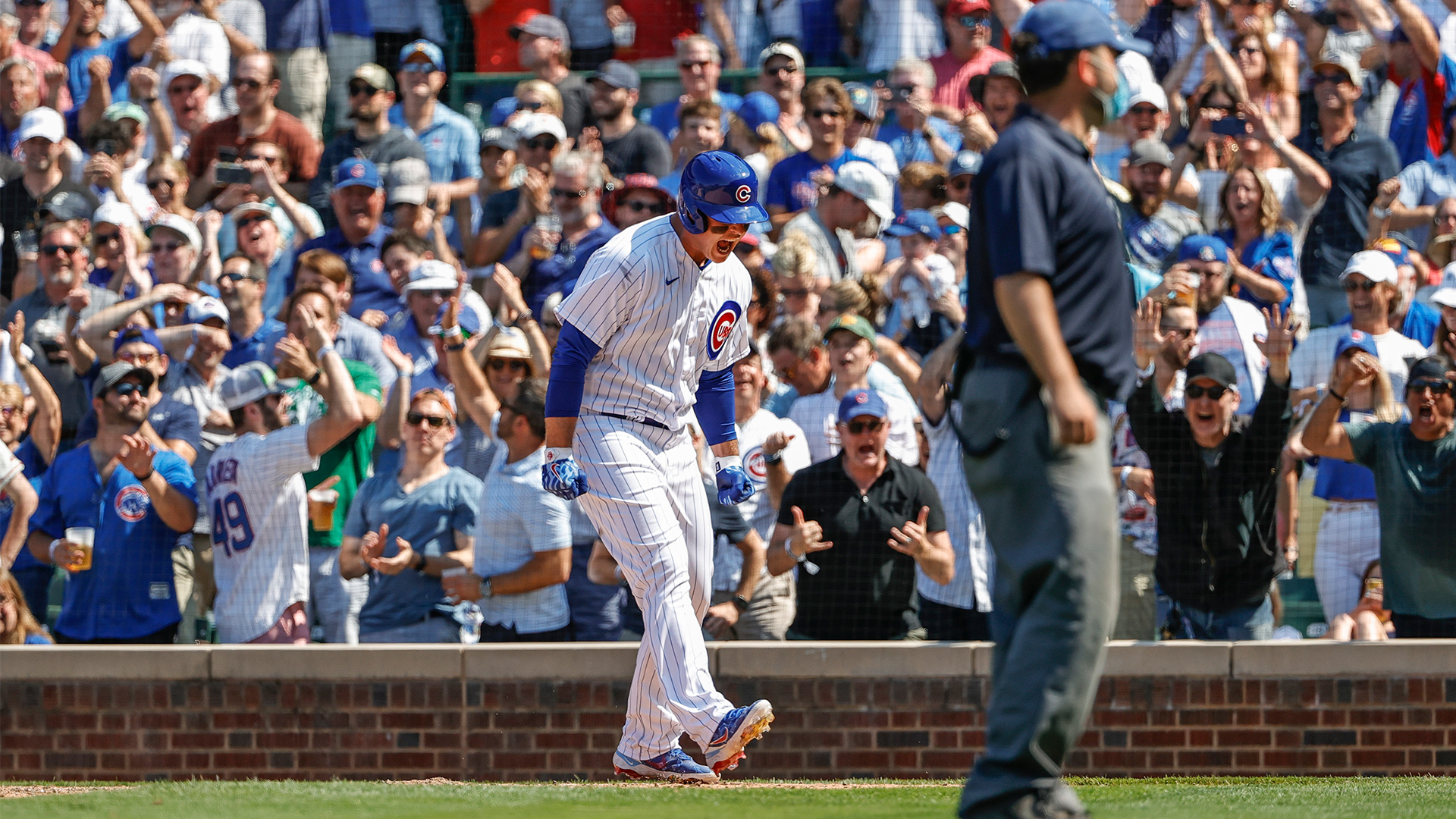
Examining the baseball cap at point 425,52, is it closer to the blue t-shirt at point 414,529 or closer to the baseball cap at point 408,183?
the baseball cap at point 408,183

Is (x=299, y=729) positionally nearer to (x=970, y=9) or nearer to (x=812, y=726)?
(x=812, y=726)

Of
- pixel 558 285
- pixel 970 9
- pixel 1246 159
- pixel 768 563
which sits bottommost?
pixel 768 563

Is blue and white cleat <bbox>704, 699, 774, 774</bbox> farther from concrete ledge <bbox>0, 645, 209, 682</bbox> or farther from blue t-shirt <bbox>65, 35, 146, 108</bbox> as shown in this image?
blue t-shirt <bbox>65, 35, 146, 108</bbox>

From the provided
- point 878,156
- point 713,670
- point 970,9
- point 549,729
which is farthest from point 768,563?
point 970,9

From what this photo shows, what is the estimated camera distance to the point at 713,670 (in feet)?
24.3

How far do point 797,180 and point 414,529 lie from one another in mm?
3472

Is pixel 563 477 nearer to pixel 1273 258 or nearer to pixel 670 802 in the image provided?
pixel 670 802

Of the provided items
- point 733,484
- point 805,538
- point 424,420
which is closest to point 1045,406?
point 733,484

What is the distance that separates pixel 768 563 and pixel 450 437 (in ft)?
A: 5.09

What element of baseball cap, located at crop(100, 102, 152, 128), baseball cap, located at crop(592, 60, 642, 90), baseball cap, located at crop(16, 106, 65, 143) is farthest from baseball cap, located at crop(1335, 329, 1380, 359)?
baseball cap, located at crop(16, 106, 65, 143)

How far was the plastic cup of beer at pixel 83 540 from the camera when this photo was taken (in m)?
7.98

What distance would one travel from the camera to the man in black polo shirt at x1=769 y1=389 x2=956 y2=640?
7484 mm

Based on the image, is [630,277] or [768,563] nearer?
[630,277]

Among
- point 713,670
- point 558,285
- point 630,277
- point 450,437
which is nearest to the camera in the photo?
point 630,277
